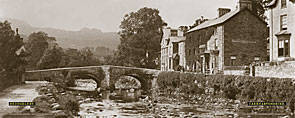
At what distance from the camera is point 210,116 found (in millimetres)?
19266

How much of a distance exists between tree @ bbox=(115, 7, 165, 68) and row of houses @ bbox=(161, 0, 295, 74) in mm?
11656

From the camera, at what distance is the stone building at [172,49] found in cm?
4669

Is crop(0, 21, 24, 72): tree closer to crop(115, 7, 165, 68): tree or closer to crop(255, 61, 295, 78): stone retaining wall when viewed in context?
crop(255, 61, 295, 78): stone retaining wall

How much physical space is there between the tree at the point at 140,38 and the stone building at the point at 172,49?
279 centimetres

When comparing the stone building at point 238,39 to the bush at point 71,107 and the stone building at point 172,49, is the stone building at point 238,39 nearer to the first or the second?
the stone building at point 172,49

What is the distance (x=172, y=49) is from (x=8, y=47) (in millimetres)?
27122

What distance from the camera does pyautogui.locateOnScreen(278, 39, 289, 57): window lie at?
2617cm

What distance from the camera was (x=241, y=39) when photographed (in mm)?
34594

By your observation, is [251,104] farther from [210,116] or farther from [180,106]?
[180,106]

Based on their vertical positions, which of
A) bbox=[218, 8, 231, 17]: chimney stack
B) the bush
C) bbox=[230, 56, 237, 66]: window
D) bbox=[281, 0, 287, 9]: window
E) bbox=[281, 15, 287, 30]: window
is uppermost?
bbox=[218, 8, 231, 17]: chimney stack

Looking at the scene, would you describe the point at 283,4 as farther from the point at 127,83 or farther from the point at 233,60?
the point at 127,83

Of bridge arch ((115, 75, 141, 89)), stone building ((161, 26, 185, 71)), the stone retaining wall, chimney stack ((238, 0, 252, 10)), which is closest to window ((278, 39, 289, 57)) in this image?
the stone retaining wall

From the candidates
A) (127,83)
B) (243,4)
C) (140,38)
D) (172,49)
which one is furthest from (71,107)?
(140,38)

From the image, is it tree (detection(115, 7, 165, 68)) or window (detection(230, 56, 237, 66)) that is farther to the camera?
tree (detection(115, 7, 165, 68))
